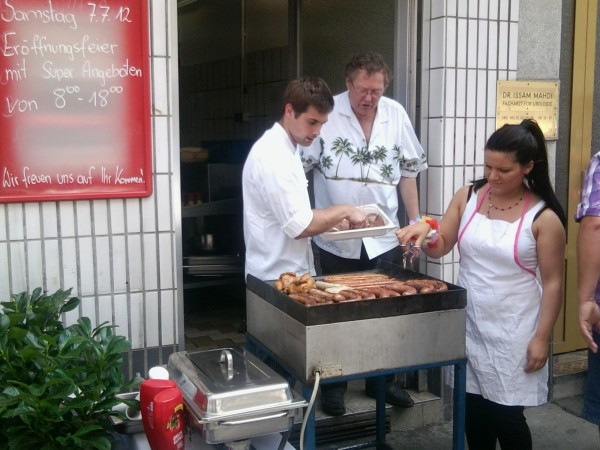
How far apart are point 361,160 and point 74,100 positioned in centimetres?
160

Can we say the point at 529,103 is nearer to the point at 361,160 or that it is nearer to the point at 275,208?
the point at 361,160

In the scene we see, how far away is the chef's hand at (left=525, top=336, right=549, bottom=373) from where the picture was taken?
125 inches

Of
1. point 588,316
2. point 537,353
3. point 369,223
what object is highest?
point 369,223

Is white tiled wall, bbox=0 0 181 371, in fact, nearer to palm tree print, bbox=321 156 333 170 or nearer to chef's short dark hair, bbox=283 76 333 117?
chef's short dark hair, bbox=283 76 333 117

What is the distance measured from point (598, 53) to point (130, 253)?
3570 millimetres

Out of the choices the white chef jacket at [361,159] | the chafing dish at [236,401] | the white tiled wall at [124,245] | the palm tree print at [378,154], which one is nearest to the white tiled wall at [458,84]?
the white chef jacket at [361,159]

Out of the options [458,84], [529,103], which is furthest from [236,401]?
[529,103]

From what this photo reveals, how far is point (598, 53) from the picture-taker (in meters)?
5.17

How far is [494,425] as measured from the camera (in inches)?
133

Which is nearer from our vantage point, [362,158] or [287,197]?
[287,197]

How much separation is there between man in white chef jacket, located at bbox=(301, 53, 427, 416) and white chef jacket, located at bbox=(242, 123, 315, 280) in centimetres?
62

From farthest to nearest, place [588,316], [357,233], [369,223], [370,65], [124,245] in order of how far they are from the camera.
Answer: [370,65] < [124,245] < [369,223] < [357,233] < [588,316]

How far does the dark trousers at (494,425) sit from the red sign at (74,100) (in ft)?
6.34

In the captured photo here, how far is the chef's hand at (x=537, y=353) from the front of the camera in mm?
3176
